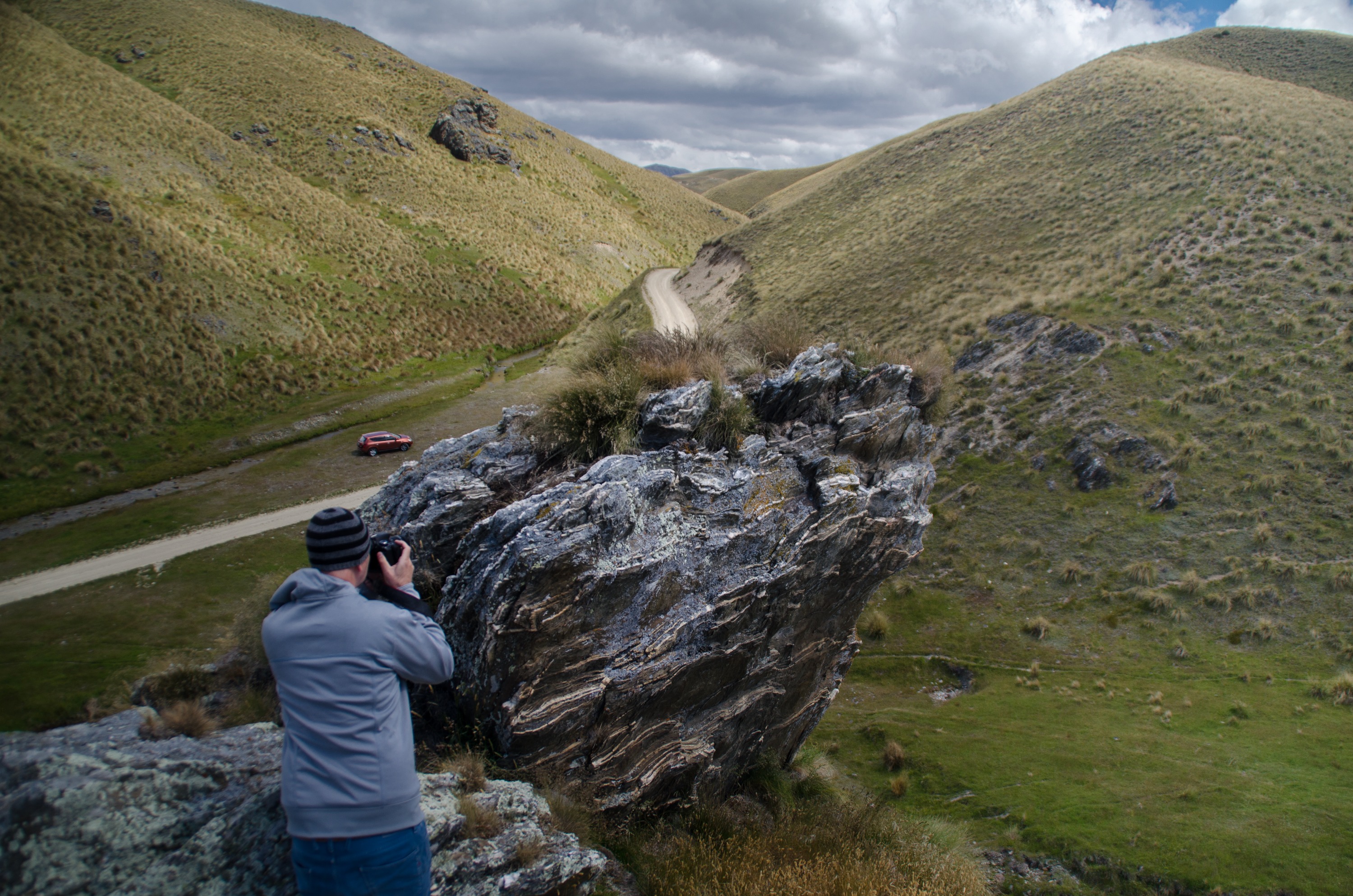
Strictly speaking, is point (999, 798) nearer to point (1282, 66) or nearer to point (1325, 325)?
point (1325, 325)

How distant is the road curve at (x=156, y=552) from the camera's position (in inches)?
521

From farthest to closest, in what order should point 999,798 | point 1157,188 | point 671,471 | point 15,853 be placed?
1. point 1157,188
2. point 999,798
3. point 671,471
4. point 15,853

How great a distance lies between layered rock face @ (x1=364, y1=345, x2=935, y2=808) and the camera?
322 inches

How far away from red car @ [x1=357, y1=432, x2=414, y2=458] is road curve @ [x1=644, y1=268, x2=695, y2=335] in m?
18.1

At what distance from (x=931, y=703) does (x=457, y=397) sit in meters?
32.7

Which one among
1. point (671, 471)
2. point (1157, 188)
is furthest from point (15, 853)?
point (1157, 188)

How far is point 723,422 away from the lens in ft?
37.8

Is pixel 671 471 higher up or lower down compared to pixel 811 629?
higher up

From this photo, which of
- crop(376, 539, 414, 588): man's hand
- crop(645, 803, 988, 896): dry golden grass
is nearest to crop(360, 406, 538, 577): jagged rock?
crop(376, 539, 414, 588): man's hand

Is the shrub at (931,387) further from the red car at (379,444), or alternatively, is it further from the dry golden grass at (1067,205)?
the red car at (379,444)

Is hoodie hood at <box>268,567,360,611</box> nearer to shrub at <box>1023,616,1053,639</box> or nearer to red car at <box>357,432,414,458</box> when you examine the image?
shrub at <box>1023,616,1053,639</box>

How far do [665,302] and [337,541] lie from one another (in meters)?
54.5

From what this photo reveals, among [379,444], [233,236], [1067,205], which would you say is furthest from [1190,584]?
[233,236]

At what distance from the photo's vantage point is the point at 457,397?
129 ft
